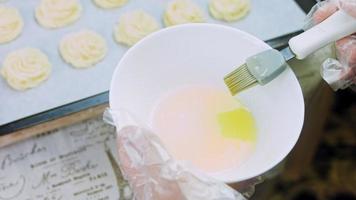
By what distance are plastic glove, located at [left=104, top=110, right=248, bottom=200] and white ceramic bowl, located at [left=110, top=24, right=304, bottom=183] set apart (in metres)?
0.05

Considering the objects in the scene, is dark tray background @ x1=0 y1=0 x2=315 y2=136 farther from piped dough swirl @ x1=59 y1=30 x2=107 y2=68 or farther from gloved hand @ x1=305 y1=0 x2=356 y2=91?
gloved hand @ x1=305 y1=0 x2=356 y2=91

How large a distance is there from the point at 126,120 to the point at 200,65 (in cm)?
23

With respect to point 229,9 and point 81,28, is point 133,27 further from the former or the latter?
point 229,9

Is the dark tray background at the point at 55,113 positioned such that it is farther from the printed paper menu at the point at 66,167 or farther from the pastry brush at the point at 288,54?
the pastry brush at the point at 288,54

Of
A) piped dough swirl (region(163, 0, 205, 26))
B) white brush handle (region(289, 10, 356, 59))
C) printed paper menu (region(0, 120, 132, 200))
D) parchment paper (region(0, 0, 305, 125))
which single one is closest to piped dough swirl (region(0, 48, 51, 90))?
parchment paper (region(0, 0, 305, 125))

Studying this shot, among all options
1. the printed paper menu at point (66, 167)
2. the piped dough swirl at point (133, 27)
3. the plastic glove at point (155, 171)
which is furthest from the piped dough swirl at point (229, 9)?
the plastic glove at point (155, 171)

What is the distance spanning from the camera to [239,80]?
822mm

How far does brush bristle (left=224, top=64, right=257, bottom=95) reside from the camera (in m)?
0.81

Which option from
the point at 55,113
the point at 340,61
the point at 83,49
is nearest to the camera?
the point at 340,61

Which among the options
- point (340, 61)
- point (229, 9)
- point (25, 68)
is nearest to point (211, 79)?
point (340, 61)

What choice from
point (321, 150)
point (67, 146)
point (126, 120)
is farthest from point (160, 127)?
point (321, 150)

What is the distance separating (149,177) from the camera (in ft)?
2.48

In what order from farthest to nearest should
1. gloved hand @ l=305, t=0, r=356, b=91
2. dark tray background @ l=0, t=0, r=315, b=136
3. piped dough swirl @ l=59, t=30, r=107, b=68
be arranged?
piped dough swirl @ l=59, t=30, r=107, b=68, dark tray background @ l=0, t=0, r=315, b=136, gloved hand @ l=305, t=0, r=356, b=91

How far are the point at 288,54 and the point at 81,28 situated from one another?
0.58m
